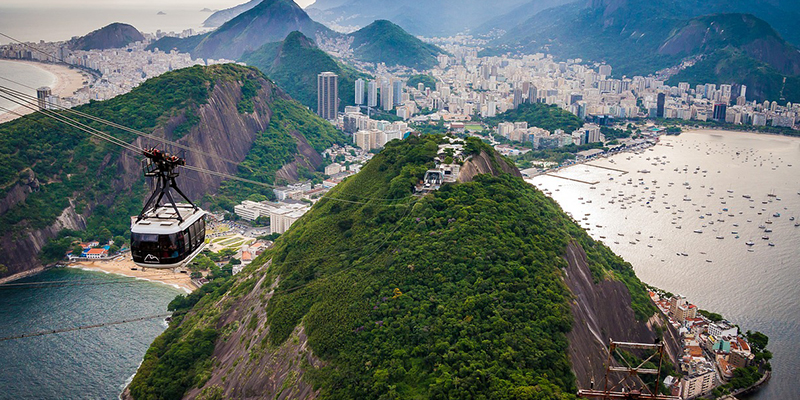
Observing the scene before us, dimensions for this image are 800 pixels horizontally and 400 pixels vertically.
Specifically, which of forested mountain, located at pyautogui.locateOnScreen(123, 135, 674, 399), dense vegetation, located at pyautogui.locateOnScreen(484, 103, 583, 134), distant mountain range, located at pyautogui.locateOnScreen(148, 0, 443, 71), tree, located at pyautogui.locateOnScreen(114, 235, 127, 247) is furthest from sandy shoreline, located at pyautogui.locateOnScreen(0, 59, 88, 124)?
dense vegetation, located at pyautogui.locateOnScreen(484, 103, 583, 134)

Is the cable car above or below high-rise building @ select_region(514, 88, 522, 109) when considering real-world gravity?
below

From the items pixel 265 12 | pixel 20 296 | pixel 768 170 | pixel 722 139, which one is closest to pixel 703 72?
pixel 722 139

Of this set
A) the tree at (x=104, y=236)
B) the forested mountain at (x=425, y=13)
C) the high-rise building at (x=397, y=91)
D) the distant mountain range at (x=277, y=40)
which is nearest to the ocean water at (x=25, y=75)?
the tree at (x=104, y=236)

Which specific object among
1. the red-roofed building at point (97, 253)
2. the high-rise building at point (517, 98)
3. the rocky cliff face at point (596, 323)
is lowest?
the red-roofed building at point (97, 253)

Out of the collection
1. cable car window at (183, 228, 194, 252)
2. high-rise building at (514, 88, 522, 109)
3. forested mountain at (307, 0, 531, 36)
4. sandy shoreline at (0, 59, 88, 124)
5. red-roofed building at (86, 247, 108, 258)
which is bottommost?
red-roofed building at (86, 247, 108, 258)

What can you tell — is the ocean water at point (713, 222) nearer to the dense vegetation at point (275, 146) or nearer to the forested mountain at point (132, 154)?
the dense vegetation at point (275, 146)

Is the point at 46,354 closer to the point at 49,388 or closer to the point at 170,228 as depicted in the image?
the point at 49,388

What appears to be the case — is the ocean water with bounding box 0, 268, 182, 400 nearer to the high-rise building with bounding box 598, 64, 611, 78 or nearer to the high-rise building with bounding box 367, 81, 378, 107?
the high-rise building with bounding box 367, 81, 378, 107

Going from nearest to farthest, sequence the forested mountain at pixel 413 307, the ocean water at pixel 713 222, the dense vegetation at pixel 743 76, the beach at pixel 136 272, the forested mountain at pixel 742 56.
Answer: the forested mountain at pixel 413 307, the ocean water at pixel 713 222, the beach at pixel 136 272, the dense vegetation at pixel 743 76, the forested mountain at pixel 742 56
